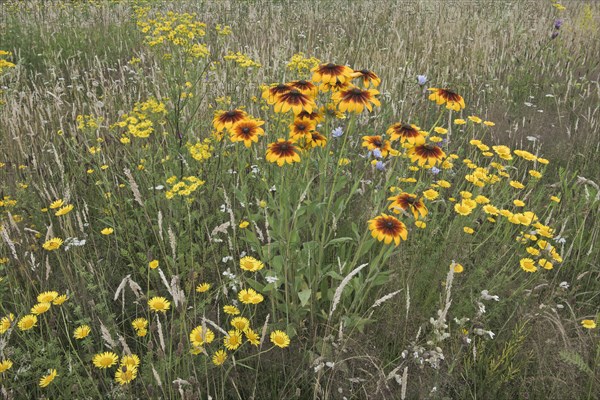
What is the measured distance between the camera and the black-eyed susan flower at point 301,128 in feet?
5.51

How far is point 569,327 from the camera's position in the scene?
2.06m

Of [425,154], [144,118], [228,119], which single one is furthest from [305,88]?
[144,118]

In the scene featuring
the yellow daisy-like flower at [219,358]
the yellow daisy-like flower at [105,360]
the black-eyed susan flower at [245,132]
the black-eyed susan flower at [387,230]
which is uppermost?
the black-eyed susan flower at [245,132]

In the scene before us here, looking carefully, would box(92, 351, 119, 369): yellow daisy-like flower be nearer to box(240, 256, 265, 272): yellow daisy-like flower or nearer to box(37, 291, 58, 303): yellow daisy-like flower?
box(37, 291, 58, 303): yellow daisy-like flower

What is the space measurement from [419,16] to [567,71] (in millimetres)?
2588

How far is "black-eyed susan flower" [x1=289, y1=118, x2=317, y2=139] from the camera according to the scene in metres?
1.68

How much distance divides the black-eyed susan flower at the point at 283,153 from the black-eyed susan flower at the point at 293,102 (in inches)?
6.1

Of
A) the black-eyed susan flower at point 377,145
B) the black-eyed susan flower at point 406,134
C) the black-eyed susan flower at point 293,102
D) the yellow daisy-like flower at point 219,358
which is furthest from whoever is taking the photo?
the black-eyed susan flower at point 377,145

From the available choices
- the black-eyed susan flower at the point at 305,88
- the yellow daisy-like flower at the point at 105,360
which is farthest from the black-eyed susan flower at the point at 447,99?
the yellow daisy-like flower at the point at 105,360

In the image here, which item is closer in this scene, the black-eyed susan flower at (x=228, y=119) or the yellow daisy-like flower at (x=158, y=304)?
the yellow daisy-like flower at (x=158, y=304)

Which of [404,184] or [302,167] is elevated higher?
[302,167]

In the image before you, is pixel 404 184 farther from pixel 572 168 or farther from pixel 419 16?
pixel 419 16

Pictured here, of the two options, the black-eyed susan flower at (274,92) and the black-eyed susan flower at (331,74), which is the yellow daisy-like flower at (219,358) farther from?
the black-eyed susan flower at (331,74)

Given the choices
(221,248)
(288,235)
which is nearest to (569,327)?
(288,235)
